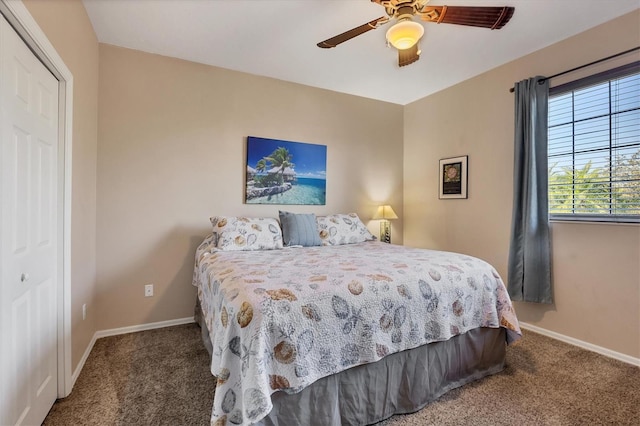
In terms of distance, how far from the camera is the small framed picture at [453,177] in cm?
347

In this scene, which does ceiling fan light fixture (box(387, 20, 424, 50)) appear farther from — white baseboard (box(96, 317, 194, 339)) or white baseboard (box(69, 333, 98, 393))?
white baseboard (box(96, 317, 194, 339))

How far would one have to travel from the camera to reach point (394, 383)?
1637 millimetres

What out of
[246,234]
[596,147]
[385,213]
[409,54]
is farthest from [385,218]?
[409,54]

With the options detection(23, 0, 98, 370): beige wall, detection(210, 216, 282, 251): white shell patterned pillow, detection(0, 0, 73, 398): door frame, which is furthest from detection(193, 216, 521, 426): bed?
detection(23, 0, 98, 370): beige wall

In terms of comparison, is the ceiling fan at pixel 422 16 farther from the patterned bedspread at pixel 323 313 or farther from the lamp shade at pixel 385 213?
the lamp shade at pixel 385 213

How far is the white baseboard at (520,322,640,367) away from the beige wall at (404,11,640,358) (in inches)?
1.3

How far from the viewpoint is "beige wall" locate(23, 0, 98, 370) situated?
1732 mm

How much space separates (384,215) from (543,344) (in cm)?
200

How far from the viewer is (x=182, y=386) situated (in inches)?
74.4

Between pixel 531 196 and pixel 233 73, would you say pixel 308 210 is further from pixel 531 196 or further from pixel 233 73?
pixel 531 196

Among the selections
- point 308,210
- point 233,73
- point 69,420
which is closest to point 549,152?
point 308,210

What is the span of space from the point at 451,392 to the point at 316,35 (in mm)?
2832

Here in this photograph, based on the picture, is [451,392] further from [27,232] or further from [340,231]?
[27,232]

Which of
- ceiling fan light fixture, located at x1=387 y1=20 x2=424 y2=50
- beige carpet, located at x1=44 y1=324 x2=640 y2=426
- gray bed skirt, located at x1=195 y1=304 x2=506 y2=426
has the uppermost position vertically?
ceiling fan light fixture, located at x1=387 y1=20 x2=424 y2=50
